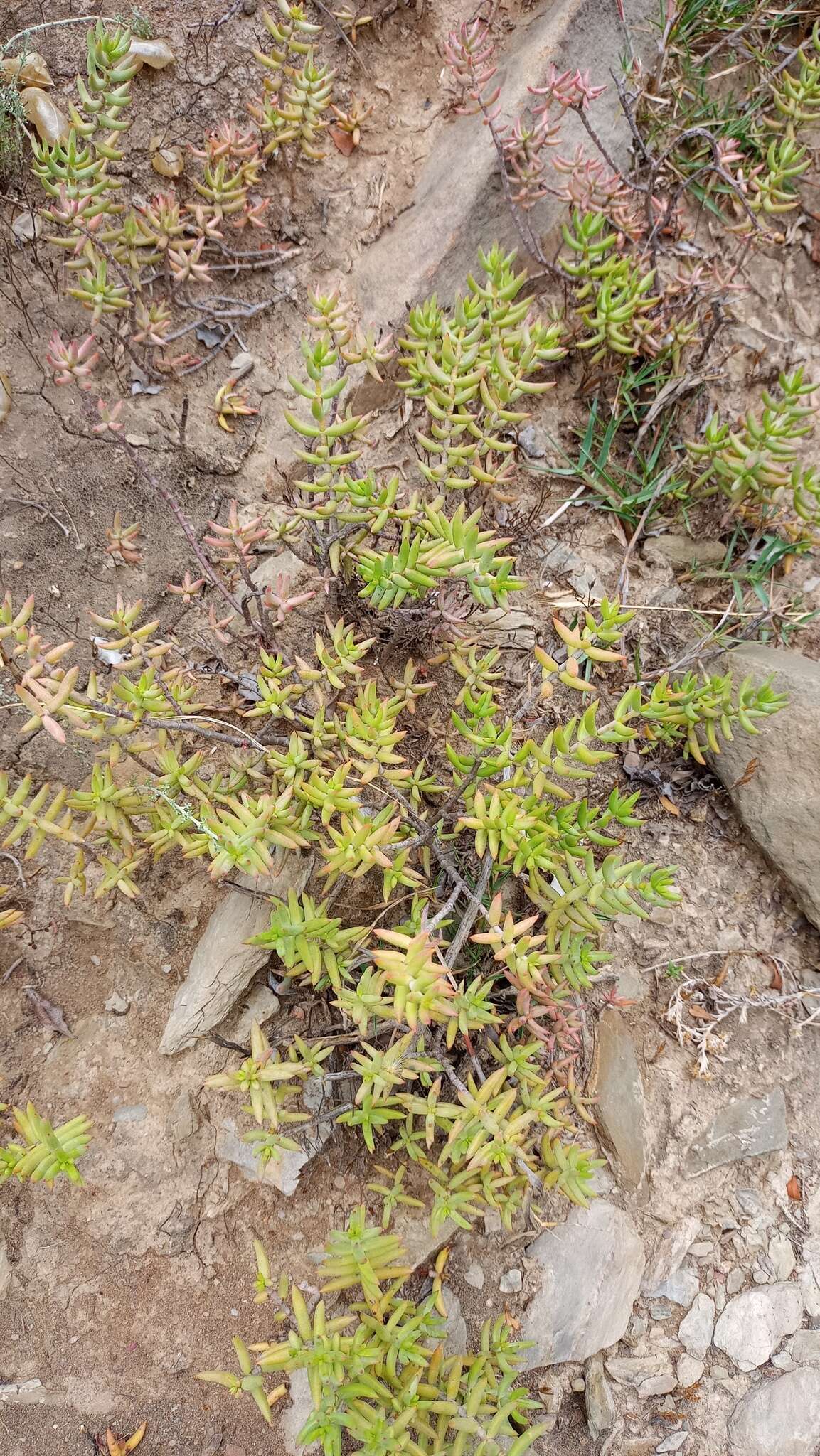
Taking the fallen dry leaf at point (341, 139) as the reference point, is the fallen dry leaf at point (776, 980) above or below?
below

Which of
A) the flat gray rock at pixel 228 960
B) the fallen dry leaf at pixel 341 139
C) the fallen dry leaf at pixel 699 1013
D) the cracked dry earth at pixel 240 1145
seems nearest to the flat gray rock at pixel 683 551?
the cracked dry earth at pixel 240 1145

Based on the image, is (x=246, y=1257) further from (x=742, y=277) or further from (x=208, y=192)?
(x=742, y=277)

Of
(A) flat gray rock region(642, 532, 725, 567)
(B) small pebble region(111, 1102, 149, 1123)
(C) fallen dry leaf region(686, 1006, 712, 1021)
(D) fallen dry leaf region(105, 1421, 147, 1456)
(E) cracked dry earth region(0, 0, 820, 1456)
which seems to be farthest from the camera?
(A) flat gray rock region(642, 532, 725, 567)

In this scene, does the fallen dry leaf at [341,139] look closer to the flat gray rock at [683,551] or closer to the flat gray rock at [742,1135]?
the flat gray rock at [683,551]

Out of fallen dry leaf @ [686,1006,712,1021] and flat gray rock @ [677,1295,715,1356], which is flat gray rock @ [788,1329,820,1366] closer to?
flat gray rock @ [677,1295,715,1356]

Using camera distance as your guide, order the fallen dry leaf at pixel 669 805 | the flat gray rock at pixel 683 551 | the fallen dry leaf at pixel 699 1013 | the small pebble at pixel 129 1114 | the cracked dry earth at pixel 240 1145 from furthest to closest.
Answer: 1. the flat gray rock at pixel 683 551
2. the fallen dry leaf at pixel 669 805
3. the fallen dry leaf at pixel 699 1013
4. the small pebble at pixel 129 1114
5. the cracked dry earth at pixel 240 1145

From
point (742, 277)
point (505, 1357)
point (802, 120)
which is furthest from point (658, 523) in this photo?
point (505, 1357)

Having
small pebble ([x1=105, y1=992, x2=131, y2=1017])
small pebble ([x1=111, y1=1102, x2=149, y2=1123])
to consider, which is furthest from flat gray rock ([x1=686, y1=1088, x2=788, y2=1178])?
small pebble ([x1=105, y1=992, x2=131, y2=1017])
